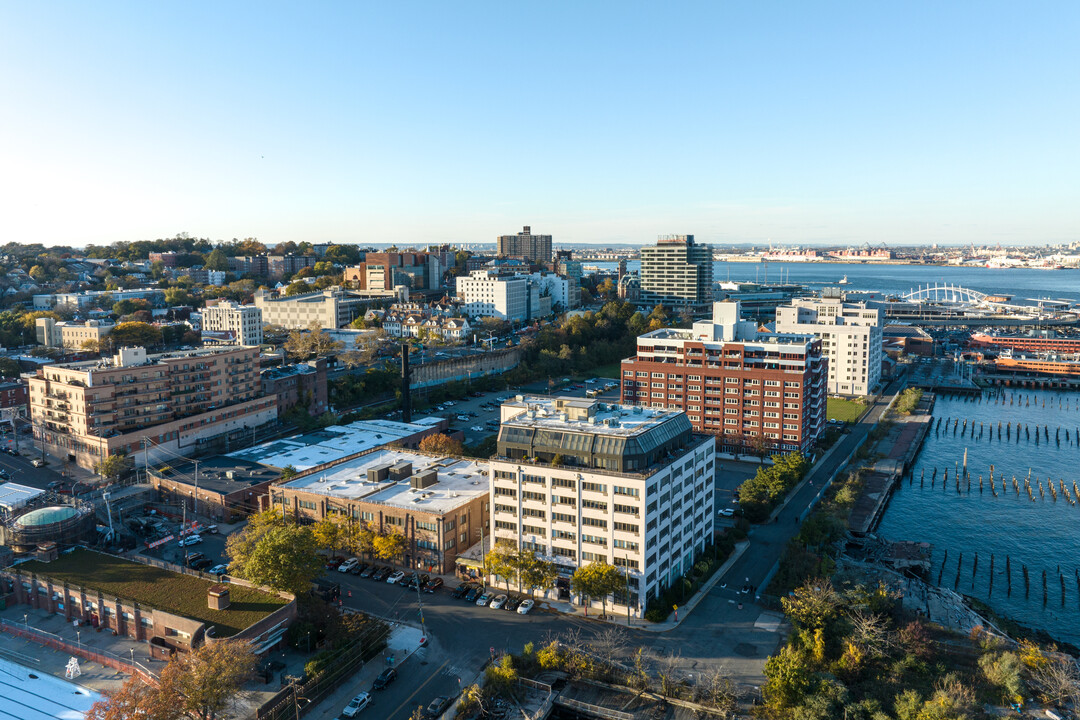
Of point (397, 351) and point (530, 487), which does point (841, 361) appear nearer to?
point (397, 351)

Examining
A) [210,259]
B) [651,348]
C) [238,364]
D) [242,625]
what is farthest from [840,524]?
[210,259]

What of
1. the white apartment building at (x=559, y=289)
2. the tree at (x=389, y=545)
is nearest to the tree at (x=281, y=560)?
the tree at (x=389, y=545)

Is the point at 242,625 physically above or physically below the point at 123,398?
below

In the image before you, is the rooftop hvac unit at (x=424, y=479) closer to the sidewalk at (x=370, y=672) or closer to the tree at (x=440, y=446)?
the tree at (x=440, y=446)

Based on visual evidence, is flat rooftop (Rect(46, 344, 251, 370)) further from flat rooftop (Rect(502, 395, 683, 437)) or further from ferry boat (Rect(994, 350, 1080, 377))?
ferry boat (Rect(994, 350, 1080, 377))

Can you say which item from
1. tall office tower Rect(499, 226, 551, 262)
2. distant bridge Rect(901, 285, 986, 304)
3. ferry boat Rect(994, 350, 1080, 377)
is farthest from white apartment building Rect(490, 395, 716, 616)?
tall office tower Rect(499, 226, 551, 262)

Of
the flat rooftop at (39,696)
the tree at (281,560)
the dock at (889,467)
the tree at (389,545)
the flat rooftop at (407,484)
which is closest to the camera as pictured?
the flat rooftop at (39,696)
